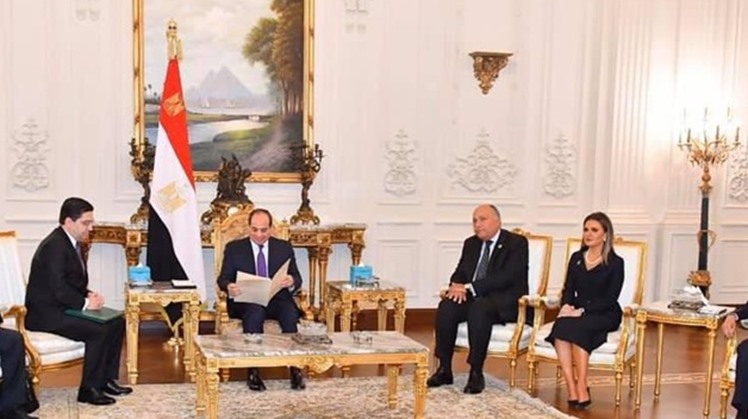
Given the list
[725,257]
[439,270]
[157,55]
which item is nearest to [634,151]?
[725,257]

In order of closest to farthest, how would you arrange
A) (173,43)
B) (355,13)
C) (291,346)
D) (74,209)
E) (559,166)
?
(291,346) → (74,209) → (173,43) → (355,13) → (559,166)

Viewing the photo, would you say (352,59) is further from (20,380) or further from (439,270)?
(20,380)

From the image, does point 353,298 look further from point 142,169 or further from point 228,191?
point 142,169

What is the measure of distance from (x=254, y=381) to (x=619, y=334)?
2527 mm

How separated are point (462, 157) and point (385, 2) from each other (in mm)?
1719

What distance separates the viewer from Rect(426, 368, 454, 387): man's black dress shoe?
6.07 meters

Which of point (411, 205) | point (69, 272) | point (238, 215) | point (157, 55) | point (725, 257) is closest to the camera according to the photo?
point (69, 272)

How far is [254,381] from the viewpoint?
586 cm

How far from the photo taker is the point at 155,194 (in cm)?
685

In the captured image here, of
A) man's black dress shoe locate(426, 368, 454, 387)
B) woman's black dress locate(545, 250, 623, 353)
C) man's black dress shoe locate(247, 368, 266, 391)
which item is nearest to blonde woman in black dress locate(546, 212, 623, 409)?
woman's black dress locate(545, 250, 623, 353)

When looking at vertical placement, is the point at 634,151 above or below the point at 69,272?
above

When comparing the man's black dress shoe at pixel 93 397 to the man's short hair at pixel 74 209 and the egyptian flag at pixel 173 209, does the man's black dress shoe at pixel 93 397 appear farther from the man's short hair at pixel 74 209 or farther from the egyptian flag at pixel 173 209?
the egyptian flag at pixel 173 209

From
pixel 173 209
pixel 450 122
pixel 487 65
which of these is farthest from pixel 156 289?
pixel 487 65

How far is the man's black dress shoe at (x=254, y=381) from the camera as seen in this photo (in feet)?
19.1
